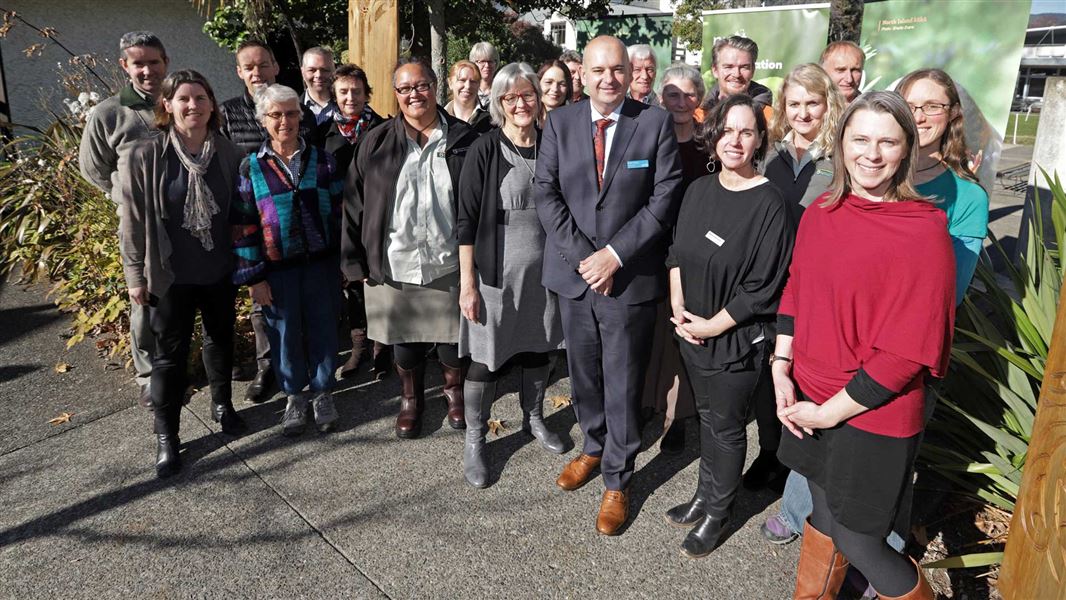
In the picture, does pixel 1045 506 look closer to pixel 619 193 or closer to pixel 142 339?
pixel 619 193

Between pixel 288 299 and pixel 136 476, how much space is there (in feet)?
3.76

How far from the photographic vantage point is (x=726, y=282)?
2.69m

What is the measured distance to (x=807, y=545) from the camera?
244 centimetres

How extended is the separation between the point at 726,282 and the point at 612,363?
2.21ft

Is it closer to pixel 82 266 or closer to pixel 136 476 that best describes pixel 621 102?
pixel 136 476

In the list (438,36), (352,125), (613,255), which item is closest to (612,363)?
(613,255)

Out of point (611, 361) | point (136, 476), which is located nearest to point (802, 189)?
point (611, 361)

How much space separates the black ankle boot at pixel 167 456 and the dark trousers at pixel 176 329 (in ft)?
0.12

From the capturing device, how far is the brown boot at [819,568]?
2.39 meters

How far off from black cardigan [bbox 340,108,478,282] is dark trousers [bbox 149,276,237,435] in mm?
686

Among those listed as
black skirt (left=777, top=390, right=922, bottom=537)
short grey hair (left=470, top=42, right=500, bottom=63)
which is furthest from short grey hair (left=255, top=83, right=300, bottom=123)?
black skirt (left=777, top=390, right=922, bottom=537)

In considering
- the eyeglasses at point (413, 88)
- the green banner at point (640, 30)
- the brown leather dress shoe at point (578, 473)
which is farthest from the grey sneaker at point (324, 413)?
the green banner at point (640, 30)

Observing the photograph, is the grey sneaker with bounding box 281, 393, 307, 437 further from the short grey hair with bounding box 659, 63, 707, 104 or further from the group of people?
the short grey hair with bounding box 659, 63, 707, 104

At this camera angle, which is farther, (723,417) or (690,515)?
(690,515)
